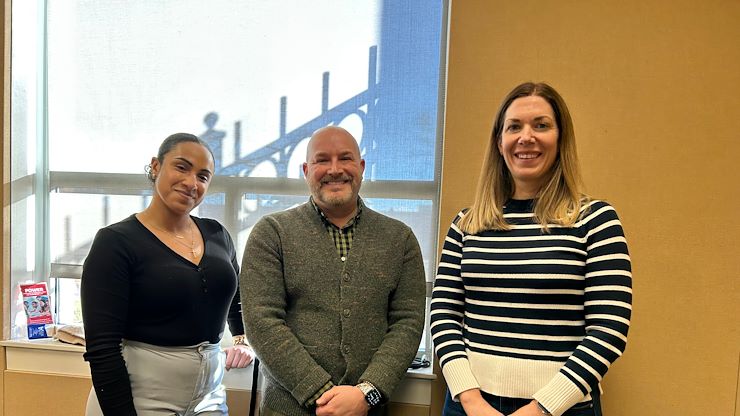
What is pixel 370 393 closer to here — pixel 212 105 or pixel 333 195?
pixel 333 195

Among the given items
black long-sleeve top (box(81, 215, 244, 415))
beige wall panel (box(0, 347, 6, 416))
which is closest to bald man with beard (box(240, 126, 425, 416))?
black long-sleeve top (box(81, 215, 244, 415))

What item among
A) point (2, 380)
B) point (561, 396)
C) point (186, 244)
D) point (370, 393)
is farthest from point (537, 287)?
point (2, 380)

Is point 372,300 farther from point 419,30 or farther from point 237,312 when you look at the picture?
point 419,30

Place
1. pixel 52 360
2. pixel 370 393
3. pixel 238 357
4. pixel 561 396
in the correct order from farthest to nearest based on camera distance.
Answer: pixel 52 360, pixel 238 357, pixel 370 393, pixel 561 396

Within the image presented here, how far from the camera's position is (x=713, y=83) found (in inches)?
60.4

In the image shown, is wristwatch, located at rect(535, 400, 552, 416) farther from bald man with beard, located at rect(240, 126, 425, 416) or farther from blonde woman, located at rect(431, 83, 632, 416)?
bald man with beard, located at rect(240, 126, 425, 416)

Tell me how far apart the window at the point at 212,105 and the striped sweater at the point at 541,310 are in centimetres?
66

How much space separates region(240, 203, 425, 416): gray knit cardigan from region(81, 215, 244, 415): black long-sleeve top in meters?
0.17

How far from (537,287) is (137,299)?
111cm

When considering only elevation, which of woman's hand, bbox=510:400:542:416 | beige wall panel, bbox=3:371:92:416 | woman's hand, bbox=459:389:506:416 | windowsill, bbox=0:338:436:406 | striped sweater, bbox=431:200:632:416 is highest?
Answer: striped sweater, bbox=431:200:632:416

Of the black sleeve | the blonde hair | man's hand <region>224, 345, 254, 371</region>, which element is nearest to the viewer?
the blonde hair

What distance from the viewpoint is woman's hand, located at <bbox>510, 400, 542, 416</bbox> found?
102 centimetres

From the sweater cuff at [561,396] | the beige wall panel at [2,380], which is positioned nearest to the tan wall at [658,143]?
the sweater cuff at [561,396]

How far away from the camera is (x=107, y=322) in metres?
1.24
